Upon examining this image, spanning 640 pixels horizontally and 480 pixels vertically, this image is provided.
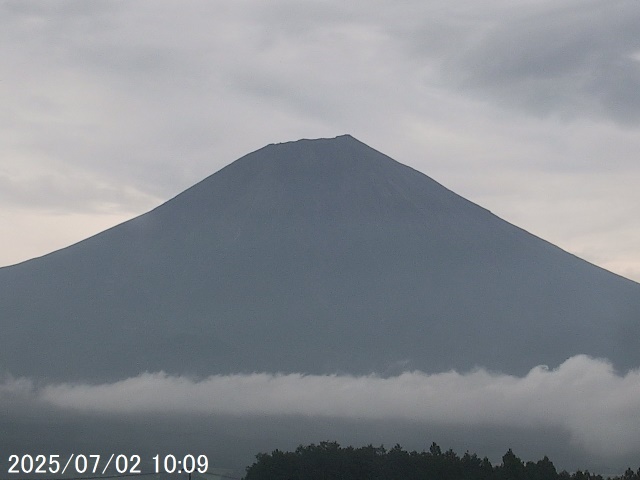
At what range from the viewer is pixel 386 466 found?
109812 mm

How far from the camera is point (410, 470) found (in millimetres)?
107812

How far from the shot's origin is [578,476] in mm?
91938

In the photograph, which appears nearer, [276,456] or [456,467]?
[456,467]

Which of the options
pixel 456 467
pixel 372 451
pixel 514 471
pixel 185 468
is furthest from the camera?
pixel 372 451

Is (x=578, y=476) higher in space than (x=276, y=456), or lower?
lower

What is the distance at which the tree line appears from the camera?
101062 mm

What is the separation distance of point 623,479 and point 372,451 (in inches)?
1248

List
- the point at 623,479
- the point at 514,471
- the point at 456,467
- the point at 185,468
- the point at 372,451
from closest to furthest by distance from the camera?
1. the point at 185,468
2. the point at 623,479
3. the point at 514,471
4. the point at 456,467
5. the point at 372,451

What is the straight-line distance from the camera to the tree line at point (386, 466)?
101062 millimetres

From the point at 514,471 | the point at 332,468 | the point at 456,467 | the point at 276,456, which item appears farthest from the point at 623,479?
the point at 276,456

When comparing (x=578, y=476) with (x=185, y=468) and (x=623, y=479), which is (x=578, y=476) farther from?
(x=185, y=468)

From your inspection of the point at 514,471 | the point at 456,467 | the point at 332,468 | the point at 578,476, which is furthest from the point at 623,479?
the point at 332,468

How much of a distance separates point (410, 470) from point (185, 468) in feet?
114

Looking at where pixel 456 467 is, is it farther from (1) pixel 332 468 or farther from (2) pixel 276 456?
(2) pixel 276 456
